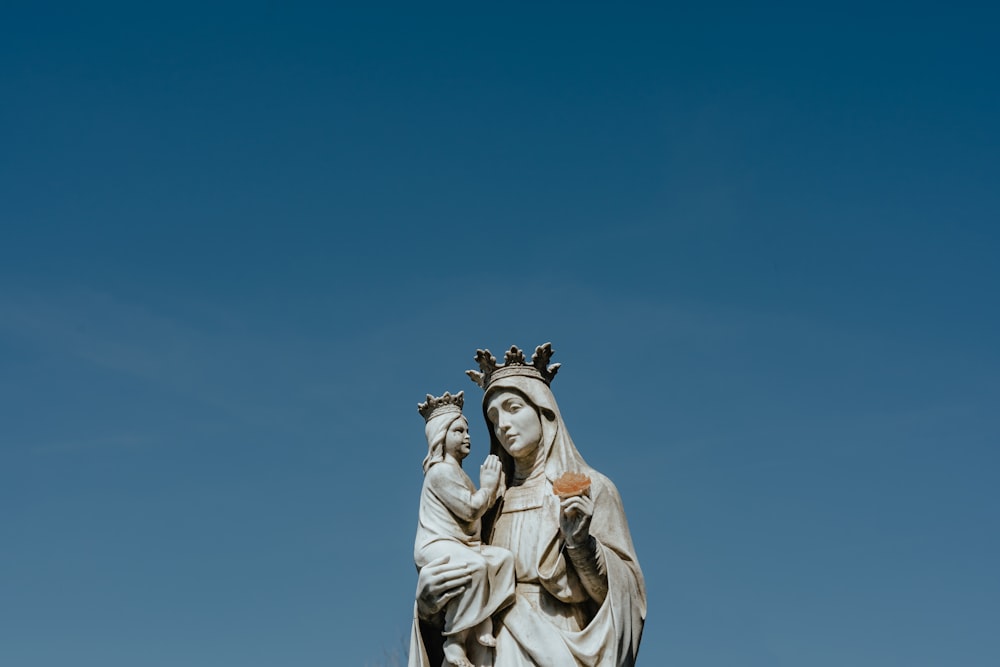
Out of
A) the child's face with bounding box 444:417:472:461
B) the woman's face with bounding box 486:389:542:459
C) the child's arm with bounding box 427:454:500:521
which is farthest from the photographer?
the woman's face with bounding box 486:389:542:459

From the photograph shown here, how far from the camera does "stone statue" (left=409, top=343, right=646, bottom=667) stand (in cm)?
1146

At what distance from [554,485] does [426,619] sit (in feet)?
5.41

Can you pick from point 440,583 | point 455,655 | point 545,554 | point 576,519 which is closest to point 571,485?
point 576,519

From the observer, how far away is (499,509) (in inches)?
496

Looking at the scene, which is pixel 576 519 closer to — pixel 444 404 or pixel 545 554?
pixel 545 554

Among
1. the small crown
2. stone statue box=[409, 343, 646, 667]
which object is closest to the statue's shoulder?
stone statue box=[409, 343, 646, 667]

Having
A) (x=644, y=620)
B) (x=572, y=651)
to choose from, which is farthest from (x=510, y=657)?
(x=644, y=620)

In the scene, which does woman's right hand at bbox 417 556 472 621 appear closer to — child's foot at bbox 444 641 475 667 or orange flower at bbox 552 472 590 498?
child's foot at bbox 444 641 475 667

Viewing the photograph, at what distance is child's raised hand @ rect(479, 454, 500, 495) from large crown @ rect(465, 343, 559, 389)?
1.03 meters

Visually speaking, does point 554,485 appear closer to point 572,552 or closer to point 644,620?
point 572,552

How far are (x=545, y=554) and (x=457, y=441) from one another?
130cm

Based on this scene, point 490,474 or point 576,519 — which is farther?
point 490,474

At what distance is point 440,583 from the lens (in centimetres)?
1145

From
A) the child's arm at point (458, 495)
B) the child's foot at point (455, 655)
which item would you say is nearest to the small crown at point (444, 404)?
the child's arm at point (458, 495)
